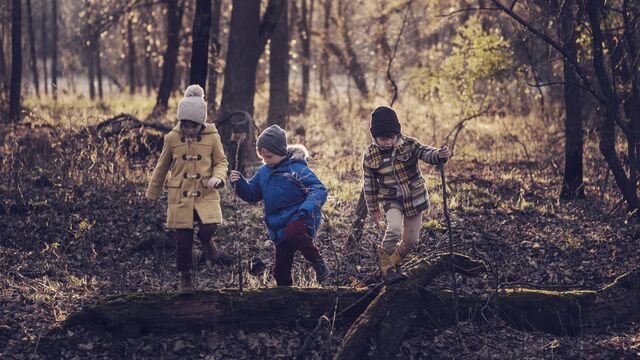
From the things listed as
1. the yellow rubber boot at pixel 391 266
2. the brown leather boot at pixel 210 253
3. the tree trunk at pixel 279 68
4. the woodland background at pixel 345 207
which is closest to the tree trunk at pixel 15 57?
the woodland background at pixel 345 207

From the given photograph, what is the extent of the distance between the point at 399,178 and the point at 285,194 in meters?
0.96

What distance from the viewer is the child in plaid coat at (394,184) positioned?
6.28 metres

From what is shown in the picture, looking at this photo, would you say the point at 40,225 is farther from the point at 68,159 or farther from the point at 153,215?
the point at 68,159

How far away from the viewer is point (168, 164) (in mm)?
6602

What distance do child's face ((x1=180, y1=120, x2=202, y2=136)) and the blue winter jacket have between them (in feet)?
1.81

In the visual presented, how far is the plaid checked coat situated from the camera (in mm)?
6359

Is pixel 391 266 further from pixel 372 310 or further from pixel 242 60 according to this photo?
pixel 242 60

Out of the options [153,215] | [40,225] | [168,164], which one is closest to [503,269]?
[168,164]

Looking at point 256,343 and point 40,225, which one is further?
point 40,225

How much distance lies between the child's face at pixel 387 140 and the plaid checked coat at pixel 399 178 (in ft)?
0.16

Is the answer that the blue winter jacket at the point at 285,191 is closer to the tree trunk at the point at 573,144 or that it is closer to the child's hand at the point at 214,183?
the child's hand at the point at 214,183

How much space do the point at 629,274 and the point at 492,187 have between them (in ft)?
17.7

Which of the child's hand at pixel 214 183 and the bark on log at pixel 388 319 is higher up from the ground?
the child's hand at pixel 214 183

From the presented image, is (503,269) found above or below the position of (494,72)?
below
